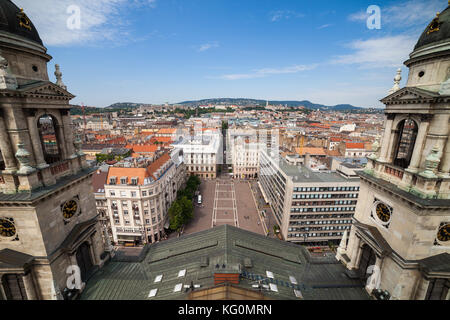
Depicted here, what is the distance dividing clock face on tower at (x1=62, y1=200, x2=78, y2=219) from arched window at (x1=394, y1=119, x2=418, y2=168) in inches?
1066

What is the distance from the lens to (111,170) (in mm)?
50062

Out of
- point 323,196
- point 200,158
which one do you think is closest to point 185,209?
point 323,196

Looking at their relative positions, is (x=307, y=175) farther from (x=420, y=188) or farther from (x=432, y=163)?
(x=432, y=163)

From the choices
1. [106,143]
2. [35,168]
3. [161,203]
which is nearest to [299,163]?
[161,203]

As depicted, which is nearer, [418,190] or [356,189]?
[418,190]

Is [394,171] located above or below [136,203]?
above

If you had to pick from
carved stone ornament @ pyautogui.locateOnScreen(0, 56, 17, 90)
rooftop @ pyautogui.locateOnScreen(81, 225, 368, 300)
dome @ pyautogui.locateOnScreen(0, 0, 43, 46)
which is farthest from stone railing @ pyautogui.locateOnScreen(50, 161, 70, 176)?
rooftop @ pyautogui.locateOnScreen(81, 225, 368, 300)

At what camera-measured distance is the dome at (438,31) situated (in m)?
12.5

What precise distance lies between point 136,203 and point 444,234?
50565 millimetres

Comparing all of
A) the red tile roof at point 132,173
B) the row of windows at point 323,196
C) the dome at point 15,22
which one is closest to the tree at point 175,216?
the red tile roof at point 132,173

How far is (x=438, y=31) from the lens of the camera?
12.8m

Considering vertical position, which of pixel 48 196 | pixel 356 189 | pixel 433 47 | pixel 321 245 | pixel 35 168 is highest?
pixel 433 47

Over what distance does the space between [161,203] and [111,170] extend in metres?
14.8

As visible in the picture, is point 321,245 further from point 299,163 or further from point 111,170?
point 111,170
